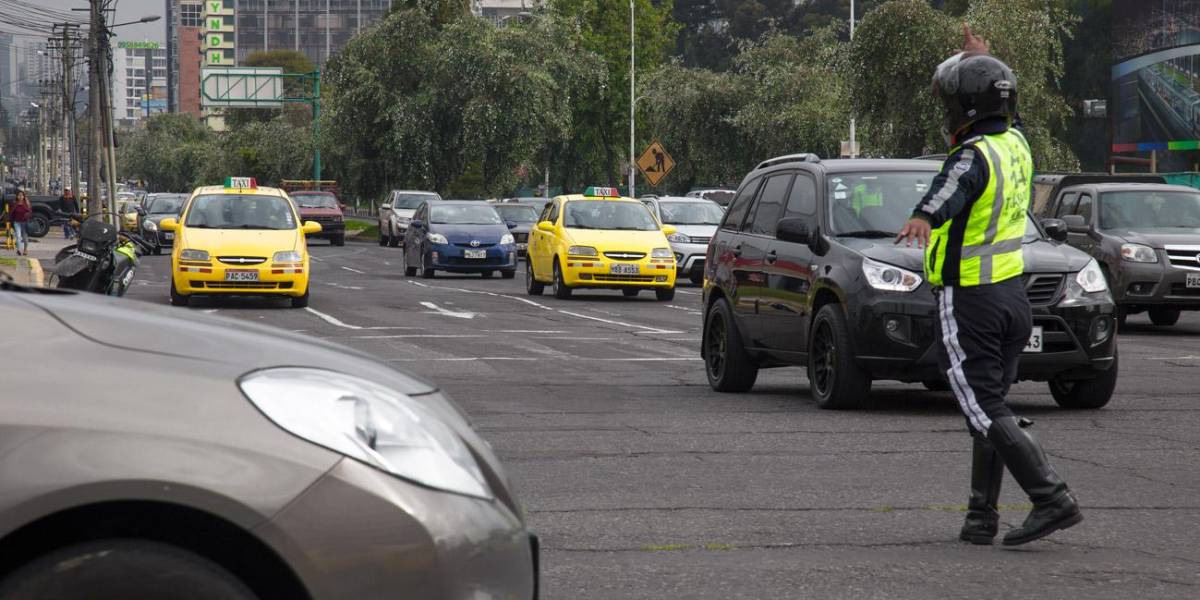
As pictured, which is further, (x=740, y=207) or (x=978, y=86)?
(x=740, y=207)

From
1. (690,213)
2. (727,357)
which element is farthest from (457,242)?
(727,357)

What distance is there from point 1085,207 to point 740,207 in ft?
32.6

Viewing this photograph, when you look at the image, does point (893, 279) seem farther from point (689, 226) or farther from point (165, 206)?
point (165, 206)

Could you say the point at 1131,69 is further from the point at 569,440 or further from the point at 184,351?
the point at 184,351

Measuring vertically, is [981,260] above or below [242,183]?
below

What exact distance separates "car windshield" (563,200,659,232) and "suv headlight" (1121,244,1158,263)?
916cm

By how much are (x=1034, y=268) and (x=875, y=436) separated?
5.77 ft

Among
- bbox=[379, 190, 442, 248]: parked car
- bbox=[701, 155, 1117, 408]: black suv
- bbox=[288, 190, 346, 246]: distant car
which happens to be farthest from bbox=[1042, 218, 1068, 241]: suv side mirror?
bbox=[288, 190, 346, 246]: distant car

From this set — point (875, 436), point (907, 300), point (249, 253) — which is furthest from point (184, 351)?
point (249, 253)

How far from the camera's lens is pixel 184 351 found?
3.39 metres

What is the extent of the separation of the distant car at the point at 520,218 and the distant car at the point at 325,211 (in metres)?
10.2

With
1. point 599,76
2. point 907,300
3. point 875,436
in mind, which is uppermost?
point 599,76

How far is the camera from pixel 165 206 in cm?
5388

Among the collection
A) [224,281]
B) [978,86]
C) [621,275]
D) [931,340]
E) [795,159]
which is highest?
[978,86]
